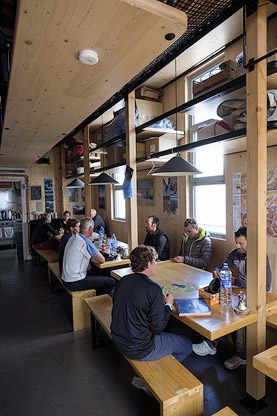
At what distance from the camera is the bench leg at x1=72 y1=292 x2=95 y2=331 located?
10.3 feet

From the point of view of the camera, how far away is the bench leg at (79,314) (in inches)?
123

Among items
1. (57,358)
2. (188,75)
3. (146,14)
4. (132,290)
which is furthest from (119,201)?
(146,14)

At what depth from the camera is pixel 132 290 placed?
182 cm

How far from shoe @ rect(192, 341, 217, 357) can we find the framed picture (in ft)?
9.07

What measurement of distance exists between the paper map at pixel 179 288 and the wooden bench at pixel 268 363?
858 millimetres

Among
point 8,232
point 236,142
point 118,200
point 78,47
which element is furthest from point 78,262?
point 8,232

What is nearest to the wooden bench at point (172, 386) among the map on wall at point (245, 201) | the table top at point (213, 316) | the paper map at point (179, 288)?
the table top at point (213, 316)

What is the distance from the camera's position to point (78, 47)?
1499 mm

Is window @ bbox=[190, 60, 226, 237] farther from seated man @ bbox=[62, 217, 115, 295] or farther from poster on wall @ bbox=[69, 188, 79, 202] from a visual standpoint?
poster on wall @ bbox=[69, 188, 79, 202]

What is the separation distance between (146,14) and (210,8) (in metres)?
0.98

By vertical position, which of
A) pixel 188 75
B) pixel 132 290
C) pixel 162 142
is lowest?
pixel 132 290

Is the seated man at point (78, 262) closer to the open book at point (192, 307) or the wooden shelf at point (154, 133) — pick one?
the open book at point (192, 307)

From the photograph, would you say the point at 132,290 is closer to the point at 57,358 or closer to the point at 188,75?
the point at 57,358

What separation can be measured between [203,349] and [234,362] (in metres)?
0.29
